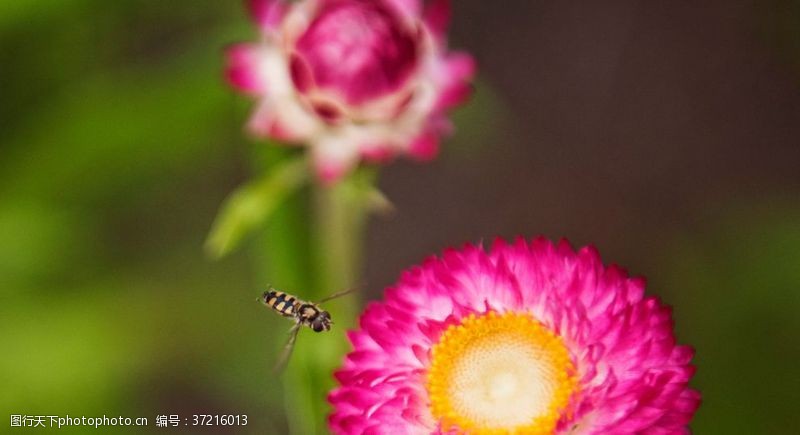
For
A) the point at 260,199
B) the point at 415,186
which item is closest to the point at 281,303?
the point at 260,199

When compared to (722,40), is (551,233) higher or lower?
lower

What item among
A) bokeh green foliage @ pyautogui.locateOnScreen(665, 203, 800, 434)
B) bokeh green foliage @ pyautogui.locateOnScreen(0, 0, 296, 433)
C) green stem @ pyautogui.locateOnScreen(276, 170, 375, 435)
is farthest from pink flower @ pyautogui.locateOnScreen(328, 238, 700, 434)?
bokeh green foliage @ pyautogui.locateOnScreen(665, 203, 800, 434)

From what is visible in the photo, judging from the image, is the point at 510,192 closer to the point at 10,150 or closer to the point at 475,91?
the point at 475,91

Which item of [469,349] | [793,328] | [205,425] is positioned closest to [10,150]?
[205,425]

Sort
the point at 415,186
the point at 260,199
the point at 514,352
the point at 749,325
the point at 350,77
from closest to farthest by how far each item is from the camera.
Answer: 1. the point at 514,352
2. the point at 350,77
3. the point at 260,199
4. the point at 749,325
5. the point at 415,186

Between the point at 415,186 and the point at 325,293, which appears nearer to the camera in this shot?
the point at 325,293

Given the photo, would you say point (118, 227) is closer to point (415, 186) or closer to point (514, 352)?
point (415, 186)
